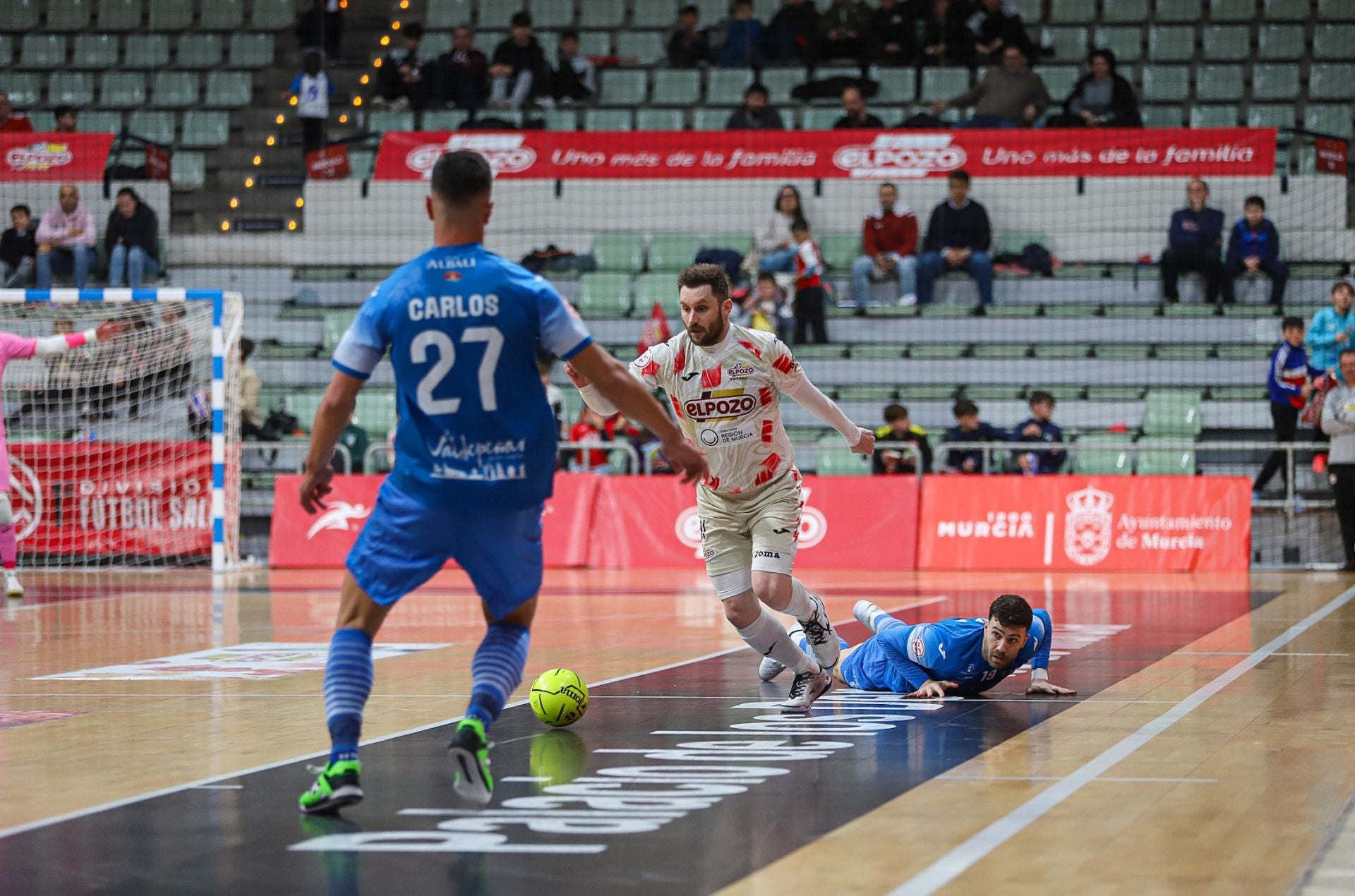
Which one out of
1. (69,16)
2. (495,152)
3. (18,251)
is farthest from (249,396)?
(69,16)

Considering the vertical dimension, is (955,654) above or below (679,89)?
below

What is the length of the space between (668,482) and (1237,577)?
6.30 m

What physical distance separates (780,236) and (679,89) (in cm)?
455

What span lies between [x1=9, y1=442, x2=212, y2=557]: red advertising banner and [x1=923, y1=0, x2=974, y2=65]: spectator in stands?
1257 cm

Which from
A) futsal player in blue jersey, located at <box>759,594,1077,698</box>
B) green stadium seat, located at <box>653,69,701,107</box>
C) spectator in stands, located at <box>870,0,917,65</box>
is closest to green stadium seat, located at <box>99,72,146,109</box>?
green stadium seat, located at <box>653,69,701,107</box>

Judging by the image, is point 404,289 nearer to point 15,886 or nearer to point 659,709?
point 15,886

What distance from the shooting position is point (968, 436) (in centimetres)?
1997

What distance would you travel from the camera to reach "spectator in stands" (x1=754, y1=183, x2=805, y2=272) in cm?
2297

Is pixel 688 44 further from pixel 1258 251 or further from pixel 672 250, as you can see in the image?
pixel 1258 251

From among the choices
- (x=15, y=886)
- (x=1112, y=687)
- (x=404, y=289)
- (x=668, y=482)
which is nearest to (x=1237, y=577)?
(x=668, y=482)

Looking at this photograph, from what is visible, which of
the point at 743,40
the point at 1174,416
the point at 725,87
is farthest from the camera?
the point at 725,87

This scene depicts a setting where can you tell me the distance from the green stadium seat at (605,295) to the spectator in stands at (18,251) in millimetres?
7694

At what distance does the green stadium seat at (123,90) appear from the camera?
91.2ft

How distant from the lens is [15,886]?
15.4 feet
